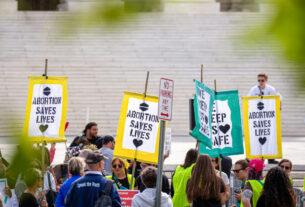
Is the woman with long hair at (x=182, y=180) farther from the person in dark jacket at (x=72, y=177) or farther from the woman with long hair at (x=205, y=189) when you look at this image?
the person in dark jacket at (x=72, y=177)

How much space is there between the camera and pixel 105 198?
163 inches

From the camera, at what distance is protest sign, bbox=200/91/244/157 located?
687cm

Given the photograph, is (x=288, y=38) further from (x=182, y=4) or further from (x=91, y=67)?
(x=91, y=67)

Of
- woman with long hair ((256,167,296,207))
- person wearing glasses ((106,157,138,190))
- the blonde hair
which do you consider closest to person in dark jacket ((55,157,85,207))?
the blonde hair

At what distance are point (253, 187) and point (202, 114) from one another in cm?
113

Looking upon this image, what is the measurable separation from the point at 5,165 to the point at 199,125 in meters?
4.75

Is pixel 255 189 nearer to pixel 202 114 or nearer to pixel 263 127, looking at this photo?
pixel 202 114

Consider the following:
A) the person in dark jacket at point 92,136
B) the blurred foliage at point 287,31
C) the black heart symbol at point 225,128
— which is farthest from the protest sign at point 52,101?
the blurred foliage at point 287,31

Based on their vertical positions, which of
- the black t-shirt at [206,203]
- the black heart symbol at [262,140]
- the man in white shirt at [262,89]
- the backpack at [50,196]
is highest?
the man in white shirt at [262,89]

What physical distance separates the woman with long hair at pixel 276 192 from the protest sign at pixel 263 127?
11.2ft

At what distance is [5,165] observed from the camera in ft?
3.22

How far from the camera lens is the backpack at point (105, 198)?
4.14 metres

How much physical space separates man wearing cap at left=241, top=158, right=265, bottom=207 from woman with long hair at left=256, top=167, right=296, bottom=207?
711 millimetres

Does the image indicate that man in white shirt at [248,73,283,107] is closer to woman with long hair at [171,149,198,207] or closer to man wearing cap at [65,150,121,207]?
woman with long hair at [171,149,198,207]
